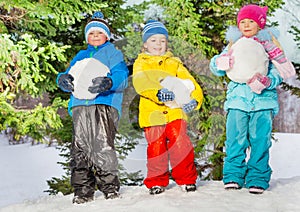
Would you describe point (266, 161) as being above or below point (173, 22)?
below

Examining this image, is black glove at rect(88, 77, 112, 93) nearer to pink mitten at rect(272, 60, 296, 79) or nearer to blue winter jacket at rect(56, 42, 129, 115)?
blue winter jacket at rect(56, 42, 129, 115)

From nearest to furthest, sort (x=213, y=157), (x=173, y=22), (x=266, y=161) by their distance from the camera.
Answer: (x=266, y=161)
(x=173, y=22)
(x=213, y=157)

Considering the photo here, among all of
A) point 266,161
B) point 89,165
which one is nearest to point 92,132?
point 89,165

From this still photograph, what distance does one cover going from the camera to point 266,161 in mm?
3455

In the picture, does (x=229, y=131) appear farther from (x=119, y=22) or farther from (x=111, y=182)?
(x=119, y=22)

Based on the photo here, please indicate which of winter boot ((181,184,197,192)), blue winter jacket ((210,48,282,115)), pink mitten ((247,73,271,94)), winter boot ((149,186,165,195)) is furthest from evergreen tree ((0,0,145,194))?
pink mitten ((247,73,271,94))

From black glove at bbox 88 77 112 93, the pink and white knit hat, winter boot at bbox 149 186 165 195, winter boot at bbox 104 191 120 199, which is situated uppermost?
the pink and white knit hat

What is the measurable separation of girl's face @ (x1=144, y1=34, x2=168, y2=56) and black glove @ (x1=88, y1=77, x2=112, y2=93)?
1.50 feet

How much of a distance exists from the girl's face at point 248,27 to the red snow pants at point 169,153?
2.86ft

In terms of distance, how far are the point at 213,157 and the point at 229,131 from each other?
6.84 feet

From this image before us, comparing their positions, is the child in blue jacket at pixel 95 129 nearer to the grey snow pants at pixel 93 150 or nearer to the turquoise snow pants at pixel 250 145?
the grey snow pants at pixel 93 150

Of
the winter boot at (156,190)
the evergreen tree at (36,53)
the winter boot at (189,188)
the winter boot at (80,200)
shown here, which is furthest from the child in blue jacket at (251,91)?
the evergreen tree at (36,53)

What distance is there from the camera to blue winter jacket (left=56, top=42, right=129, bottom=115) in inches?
128

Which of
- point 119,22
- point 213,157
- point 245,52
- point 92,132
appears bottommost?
point 213,157
